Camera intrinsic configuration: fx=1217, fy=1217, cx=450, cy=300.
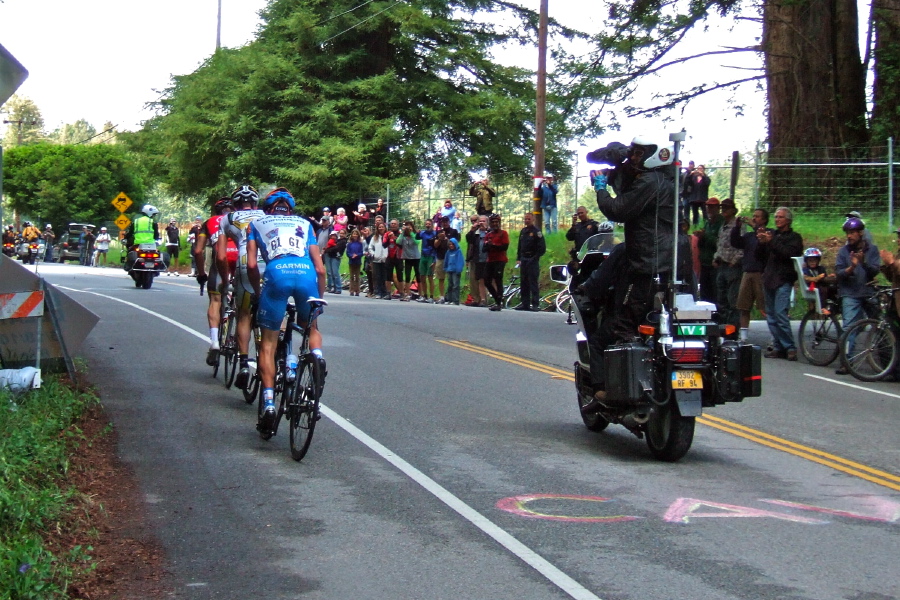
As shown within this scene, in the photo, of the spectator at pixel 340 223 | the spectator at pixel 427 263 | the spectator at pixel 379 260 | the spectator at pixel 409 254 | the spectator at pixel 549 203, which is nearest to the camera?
the spectator at pixel 427 263

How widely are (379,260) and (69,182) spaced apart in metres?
57.5

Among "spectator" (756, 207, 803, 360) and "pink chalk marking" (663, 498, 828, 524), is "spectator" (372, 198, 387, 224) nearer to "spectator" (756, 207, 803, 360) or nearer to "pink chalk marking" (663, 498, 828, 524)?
"spectator" (756, 207, 803, 360)

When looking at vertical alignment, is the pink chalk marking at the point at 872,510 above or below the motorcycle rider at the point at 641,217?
below

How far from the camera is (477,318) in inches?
847

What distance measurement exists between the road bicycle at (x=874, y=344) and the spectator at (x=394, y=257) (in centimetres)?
1608

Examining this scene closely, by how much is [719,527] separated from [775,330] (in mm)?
10008

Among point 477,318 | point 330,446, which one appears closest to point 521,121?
point 477,318

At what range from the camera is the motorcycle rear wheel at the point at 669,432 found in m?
8.61

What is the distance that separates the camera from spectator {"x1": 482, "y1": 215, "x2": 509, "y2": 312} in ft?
84.3

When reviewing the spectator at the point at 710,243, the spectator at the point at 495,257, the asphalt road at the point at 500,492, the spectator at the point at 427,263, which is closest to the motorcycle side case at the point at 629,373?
the asphalt road at the point at 500,492

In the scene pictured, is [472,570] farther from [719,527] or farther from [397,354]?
[397,354]

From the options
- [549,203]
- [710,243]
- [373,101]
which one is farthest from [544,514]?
[373,101]

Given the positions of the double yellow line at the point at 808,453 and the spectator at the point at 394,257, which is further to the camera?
the spectator at the point at 394,257

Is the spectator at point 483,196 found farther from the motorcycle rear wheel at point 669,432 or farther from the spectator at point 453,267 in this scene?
the motorcycle rear wheel at point 669,432
